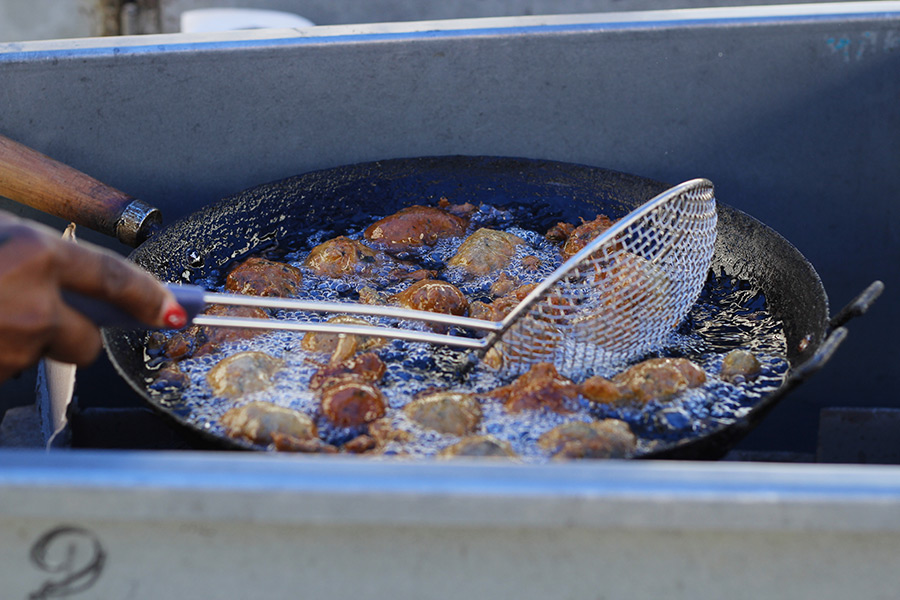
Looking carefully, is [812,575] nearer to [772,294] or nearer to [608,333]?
[608,333]

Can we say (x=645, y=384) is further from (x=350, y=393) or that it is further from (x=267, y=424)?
(x=267, y=424)

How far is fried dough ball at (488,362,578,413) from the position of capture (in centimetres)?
129

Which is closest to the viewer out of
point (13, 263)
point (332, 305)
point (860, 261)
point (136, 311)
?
point (13, 263)

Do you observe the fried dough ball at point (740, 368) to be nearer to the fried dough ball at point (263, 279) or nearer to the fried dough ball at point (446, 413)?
the fried dough ball at point (446, 413)

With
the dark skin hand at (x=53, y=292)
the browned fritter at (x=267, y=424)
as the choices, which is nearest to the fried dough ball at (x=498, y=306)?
the browned fritter at (x=267, y=424)

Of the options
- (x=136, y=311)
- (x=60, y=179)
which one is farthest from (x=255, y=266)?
(x=136, y=311)

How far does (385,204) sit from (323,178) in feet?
0.53

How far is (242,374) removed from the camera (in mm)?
1347

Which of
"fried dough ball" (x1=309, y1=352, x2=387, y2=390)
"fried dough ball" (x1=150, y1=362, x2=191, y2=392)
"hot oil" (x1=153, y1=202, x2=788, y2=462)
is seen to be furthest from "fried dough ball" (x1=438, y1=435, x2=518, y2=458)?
"fried dough ball" (x1=150, y1=362, x2=191, y2=392)

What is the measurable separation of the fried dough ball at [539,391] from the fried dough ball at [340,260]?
494mm

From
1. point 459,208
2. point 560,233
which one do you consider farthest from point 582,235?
point 459,208

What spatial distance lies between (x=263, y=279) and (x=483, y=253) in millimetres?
461

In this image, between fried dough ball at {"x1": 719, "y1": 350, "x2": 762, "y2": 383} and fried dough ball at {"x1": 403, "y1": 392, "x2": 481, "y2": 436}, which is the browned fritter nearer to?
fried dough ball at {"x1": 403, "y1": 392, "x2": 481, "y2": 436}

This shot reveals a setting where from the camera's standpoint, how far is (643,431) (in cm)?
127
